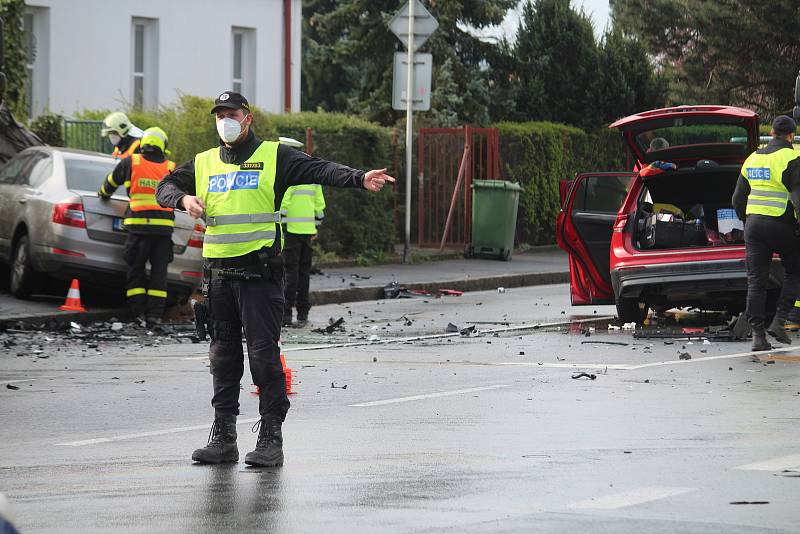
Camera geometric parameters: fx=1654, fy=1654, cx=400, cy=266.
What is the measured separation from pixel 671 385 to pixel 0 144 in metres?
11.2

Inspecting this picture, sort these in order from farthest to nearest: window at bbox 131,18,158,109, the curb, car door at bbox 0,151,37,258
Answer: window at bbox 131,18,158,109 → the curb → car door at bbox 0,151,37,258

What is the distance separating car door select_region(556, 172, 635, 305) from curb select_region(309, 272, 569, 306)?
13.5 feet

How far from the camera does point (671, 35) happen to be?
38.0 meters

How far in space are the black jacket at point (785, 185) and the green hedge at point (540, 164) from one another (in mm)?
14035

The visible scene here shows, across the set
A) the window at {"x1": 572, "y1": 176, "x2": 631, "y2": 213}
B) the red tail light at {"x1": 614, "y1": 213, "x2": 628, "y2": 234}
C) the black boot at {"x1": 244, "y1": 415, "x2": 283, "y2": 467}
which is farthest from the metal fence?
the black boot at {"x1": 244, "y1": 415, "x2": 283, "y2": 467}

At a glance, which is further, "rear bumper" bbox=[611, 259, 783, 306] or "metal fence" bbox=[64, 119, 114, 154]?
"metal fence" bbox=[64, 119, 114, 154]

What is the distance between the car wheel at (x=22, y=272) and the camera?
16.2 metres

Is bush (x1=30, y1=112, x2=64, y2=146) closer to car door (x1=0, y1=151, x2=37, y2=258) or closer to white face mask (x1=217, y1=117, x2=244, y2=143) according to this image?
car door (x1=0, y1=151, x2=37, y2=258)

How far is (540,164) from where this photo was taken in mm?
28141

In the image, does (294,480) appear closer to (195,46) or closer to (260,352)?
(260,352)

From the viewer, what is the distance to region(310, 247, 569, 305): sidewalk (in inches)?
775

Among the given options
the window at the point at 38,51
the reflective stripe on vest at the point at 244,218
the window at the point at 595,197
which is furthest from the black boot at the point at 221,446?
the window at the point at 38,51

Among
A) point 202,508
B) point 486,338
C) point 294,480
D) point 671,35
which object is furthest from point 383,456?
point 671,35

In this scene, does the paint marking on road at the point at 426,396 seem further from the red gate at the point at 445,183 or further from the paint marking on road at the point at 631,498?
the red gate at the point at 445,183
